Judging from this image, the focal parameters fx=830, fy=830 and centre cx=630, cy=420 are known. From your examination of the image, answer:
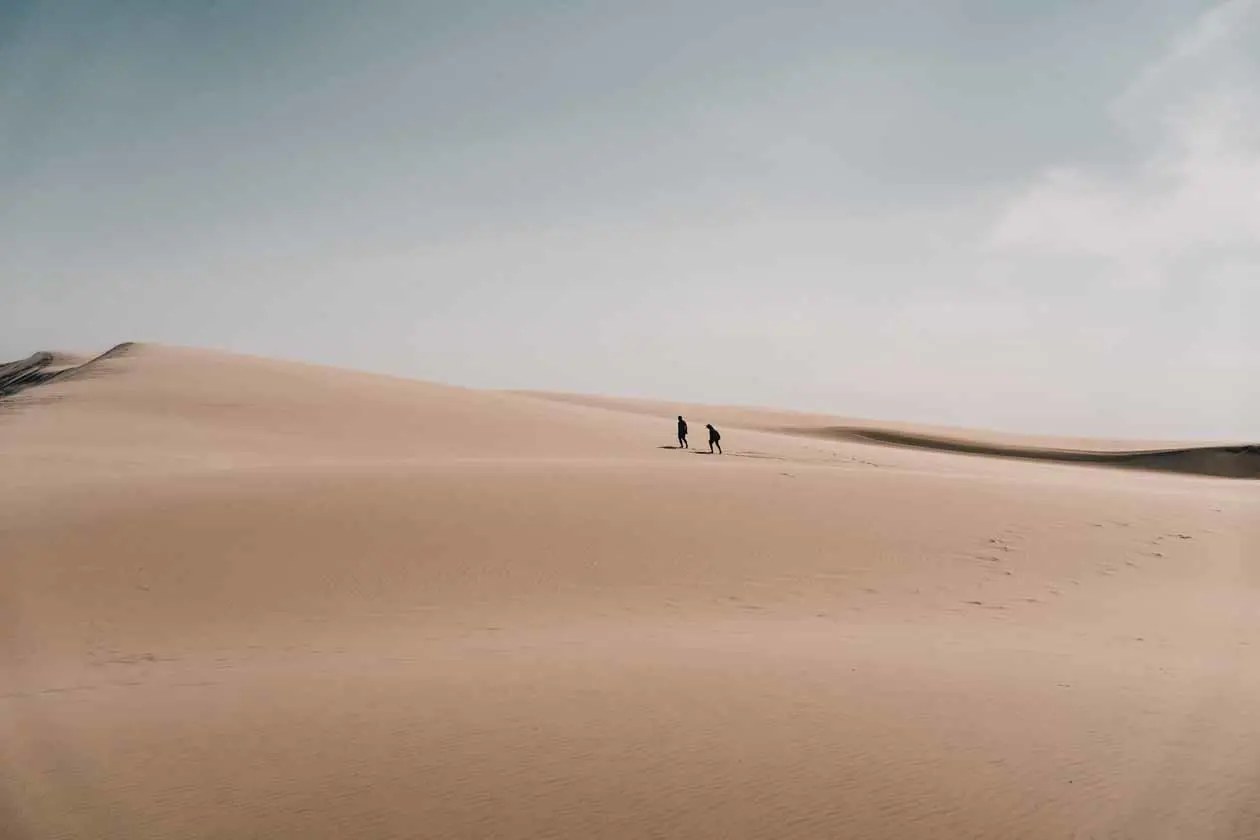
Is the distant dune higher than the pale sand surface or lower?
higher

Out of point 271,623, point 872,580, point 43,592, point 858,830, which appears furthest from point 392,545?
point 858,830

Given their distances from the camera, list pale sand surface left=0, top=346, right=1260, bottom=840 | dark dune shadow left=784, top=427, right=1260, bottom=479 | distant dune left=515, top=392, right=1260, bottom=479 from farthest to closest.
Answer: distant dune left=515, top=392, right=1260, bottom=479
dark dune shadow left=784, top=427, right=1260, bottom=479
pale sand surface left=0, top=346, right=1260, bottom=840

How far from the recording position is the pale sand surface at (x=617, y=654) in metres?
4.40

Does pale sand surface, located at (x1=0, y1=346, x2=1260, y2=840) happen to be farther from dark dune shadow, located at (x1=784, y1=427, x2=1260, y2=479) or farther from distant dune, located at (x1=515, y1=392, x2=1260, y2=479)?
distant dune, located at (x1=515, y1=392, x2=1260, y2=479)

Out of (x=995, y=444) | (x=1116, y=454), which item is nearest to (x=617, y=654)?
(x=1116, y=454)

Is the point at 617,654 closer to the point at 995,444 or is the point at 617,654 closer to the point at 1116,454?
the point at 1116,454

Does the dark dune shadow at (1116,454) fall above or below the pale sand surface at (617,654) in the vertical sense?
above

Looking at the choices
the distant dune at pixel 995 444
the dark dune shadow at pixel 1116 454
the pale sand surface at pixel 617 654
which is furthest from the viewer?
the distant dune at pixel 995 444

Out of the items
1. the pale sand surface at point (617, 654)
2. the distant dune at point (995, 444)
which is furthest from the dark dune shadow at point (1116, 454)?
the pale sand surface at point (617, 654)

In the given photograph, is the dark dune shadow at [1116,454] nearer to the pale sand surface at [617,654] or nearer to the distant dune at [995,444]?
the distant dune at [995,444]

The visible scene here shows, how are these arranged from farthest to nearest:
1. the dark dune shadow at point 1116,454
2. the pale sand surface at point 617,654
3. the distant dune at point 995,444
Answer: the distant dune at point 995,444 < the dark dune shadow at point 1116,454 < the pale sand surface at point 617,654

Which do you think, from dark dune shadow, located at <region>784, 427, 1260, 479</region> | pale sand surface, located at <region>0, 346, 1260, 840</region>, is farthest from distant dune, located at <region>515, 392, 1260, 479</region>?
pale sand surface, located at <region>0, 346, 1260, 840</region>

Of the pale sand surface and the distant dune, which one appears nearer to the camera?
the pale sand surface

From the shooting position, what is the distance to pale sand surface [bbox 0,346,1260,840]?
4402 millimetres
